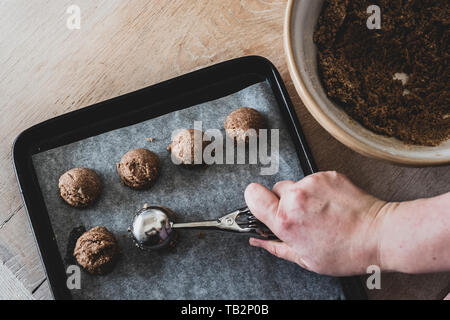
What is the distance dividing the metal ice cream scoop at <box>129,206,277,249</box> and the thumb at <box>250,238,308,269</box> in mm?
11

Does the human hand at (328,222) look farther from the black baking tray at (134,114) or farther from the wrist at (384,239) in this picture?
the black baking tray at (134,114)

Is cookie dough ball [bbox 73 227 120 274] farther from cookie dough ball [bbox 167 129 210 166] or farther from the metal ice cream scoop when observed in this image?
cookie dough ball [bbox 167 129 210 166]

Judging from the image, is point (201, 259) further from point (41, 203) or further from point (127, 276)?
point (41, 203)

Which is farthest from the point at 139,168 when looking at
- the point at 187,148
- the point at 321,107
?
the point at 321,107

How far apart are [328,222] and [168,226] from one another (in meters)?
0.30

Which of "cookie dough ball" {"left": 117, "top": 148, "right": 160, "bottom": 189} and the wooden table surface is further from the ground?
the wooden table surface

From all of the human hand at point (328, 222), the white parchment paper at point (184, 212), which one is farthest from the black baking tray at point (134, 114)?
the human hand at point (328, 222)

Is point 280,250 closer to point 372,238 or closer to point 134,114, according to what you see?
point 372,238

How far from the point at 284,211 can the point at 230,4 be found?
50 cm

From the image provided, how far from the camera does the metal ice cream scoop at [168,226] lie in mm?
762

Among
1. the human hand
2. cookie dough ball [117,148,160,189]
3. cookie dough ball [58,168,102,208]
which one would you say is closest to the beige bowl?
the human hand

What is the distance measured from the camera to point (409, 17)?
762 millimetres

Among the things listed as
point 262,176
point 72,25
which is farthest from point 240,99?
point 72,25

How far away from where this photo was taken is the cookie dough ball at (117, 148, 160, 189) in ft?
2.63
